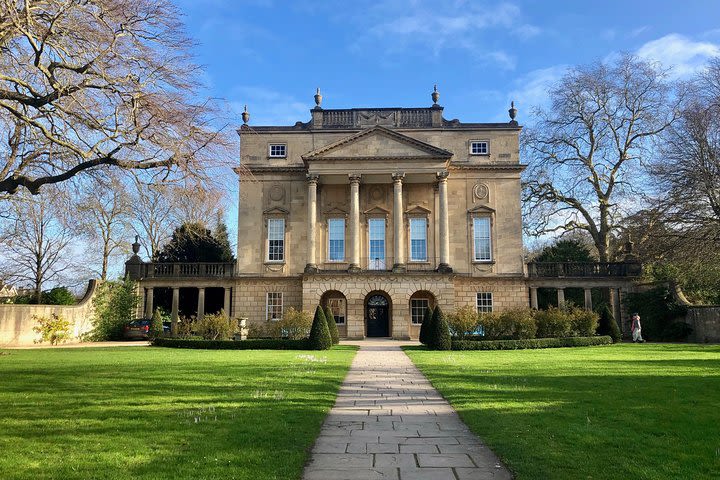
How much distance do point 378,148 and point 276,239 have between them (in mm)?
9365

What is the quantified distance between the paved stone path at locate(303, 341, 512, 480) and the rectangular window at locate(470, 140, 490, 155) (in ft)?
97.8

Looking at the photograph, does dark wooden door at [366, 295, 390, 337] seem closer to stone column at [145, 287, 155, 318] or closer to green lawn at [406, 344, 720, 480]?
stone column at [145, 287, 155, 318]

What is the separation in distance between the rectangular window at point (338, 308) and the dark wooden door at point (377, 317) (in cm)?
183

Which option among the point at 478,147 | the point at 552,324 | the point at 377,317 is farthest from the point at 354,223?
the point at 552,324

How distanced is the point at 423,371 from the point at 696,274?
19508mm

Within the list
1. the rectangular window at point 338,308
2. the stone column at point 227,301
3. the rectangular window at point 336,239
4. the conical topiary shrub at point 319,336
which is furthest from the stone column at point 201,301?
the conical topiary shrub at point 319,336

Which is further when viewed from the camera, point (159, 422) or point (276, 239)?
point (276, 239)

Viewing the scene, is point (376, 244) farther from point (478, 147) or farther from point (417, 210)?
point (478, 147)

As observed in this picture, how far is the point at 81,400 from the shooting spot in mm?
9094

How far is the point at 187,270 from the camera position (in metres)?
38.1

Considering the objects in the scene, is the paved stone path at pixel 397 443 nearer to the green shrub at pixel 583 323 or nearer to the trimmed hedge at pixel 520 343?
the trimmed hedge at pixel 520 343

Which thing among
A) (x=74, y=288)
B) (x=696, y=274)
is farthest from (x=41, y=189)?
(x=74, y=288)

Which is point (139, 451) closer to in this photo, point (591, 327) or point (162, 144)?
point (162, 144)

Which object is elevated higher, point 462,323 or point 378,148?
point 378,148
